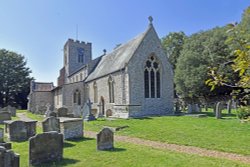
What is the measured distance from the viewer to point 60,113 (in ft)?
71.1

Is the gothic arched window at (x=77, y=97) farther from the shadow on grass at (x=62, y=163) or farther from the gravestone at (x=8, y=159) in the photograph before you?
the gravestone at (x=8, y=159)

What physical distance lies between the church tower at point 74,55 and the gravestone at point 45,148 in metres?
39.6

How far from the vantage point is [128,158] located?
27.2 feet

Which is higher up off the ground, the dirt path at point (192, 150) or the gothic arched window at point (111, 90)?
the gothic arched window at point (111, 90)

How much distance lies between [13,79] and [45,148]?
57.6 metres

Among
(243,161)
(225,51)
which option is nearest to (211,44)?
(225,51)

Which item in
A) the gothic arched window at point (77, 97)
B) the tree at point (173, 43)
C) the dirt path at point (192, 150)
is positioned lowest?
the dirt path at point (192, 150)

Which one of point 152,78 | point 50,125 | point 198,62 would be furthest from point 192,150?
point 198,62

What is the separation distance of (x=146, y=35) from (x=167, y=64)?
3.82 metres

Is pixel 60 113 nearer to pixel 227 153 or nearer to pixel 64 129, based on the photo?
pixel 64 129

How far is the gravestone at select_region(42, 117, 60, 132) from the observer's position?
39.9 ft

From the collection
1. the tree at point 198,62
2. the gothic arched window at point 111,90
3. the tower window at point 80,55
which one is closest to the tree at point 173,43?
the tree at point 198,62

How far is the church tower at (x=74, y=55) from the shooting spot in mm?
47500

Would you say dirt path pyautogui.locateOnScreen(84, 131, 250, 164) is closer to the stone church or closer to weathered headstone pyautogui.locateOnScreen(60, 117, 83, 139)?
weathered headstone pyautogui.locateOnScreen(60, 117, 83, 139)
